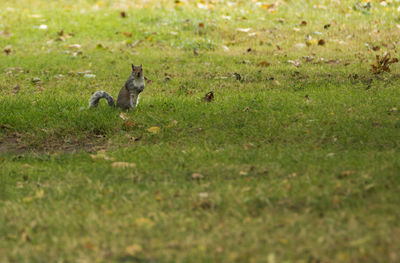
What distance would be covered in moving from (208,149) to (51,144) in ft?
6.09

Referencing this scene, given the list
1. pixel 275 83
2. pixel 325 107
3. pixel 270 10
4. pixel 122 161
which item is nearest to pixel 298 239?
pixel 122 161

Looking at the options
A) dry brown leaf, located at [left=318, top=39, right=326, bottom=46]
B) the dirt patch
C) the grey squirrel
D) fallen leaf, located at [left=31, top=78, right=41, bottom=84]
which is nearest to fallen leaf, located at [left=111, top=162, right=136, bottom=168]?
the dirt patch

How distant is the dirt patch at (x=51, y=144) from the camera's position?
5.51m

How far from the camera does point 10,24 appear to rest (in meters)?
12.3

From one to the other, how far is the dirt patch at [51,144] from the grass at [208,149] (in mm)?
22

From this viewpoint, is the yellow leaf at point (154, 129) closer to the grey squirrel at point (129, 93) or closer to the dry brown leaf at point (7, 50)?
the grey squirrel at point (129, 93)

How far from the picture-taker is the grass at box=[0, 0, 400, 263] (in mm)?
3232

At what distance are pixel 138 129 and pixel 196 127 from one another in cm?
67

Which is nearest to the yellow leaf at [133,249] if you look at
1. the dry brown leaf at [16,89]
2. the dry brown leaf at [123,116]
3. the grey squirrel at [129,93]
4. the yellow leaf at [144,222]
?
the yellow leaf at [144,222]

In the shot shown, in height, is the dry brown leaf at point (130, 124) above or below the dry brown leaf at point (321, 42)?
below

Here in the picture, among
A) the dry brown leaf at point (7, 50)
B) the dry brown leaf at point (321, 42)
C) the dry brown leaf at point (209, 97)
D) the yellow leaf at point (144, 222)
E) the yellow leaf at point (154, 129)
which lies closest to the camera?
the yellow leaf at point (144, 222)

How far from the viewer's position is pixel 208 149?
5.02 m

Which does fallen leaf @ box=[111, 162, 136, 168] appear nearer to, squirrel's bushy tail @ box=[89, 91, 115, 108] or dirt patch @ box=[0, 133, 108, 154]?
dirt patch @ box=[0, 133, 108, 154]

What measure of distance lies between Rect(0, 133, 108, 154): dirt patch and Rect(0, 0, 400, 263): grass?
0.07ft
